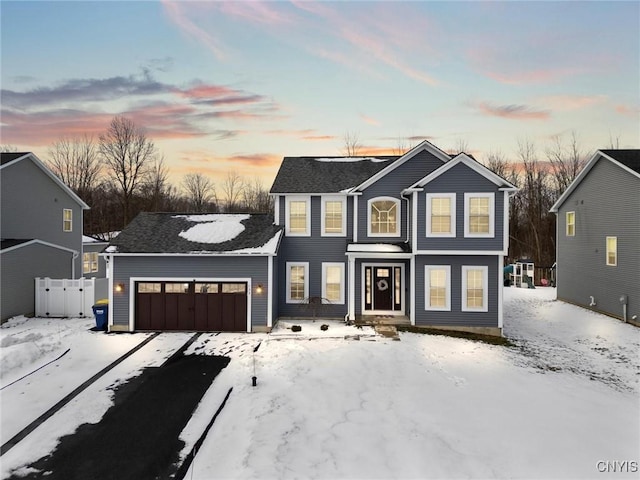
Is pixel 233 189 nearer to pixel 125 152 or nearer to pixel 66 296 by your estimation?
pixel 125 152

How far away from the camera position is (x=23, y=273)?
15.9m

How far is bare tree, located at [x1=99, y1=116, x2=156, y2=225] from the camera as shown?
118 feet

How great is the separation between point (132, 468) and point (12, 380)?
20.5 feet

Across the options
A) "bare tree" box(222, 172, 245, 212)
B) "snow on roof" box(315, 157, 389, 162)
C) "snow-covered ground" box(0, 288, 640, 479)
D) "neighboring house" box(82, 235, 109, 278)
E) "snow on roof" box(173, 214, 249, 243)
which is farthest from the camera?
"bare tree" box(222, 172, 245, 212)

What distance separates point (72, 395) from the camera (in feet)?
27.5

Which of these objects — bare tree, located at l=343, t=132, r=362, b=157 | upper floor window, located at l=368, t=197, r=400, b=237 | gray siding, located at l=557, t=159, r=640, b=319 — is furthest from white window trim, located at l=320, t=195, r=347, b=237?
bare tree, located at l=343, t=132, r=362, b=157

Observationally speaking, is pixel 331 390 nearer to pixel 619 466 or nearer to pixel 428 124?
pixel 619 466

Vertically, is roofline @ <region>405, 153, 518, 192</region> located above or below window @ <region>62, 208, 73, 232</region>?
above

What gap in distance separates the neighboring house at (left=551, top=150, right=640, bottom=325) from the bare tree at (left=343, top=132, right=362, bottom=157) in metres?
20.8

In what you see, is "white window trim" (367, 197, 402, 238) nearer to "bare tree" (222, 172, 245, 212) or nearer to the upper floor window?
the upper floor window

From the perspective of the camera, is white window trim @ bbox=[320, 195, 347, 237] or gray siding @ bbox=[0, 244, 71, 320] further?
white window trim @ bbox=[320, 195, 347, 237]

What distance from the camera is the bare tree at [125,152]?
118 feet

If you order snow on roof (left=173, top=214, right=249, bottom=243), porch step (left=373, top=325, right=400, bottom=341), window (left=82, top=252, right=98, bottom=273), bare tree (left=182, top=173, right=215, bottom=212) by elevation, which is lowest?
porch step (left=373, top=325, right=400, bottom=341)

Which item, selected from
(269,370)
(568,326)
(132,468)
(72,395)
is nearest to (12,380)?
(72,395)
